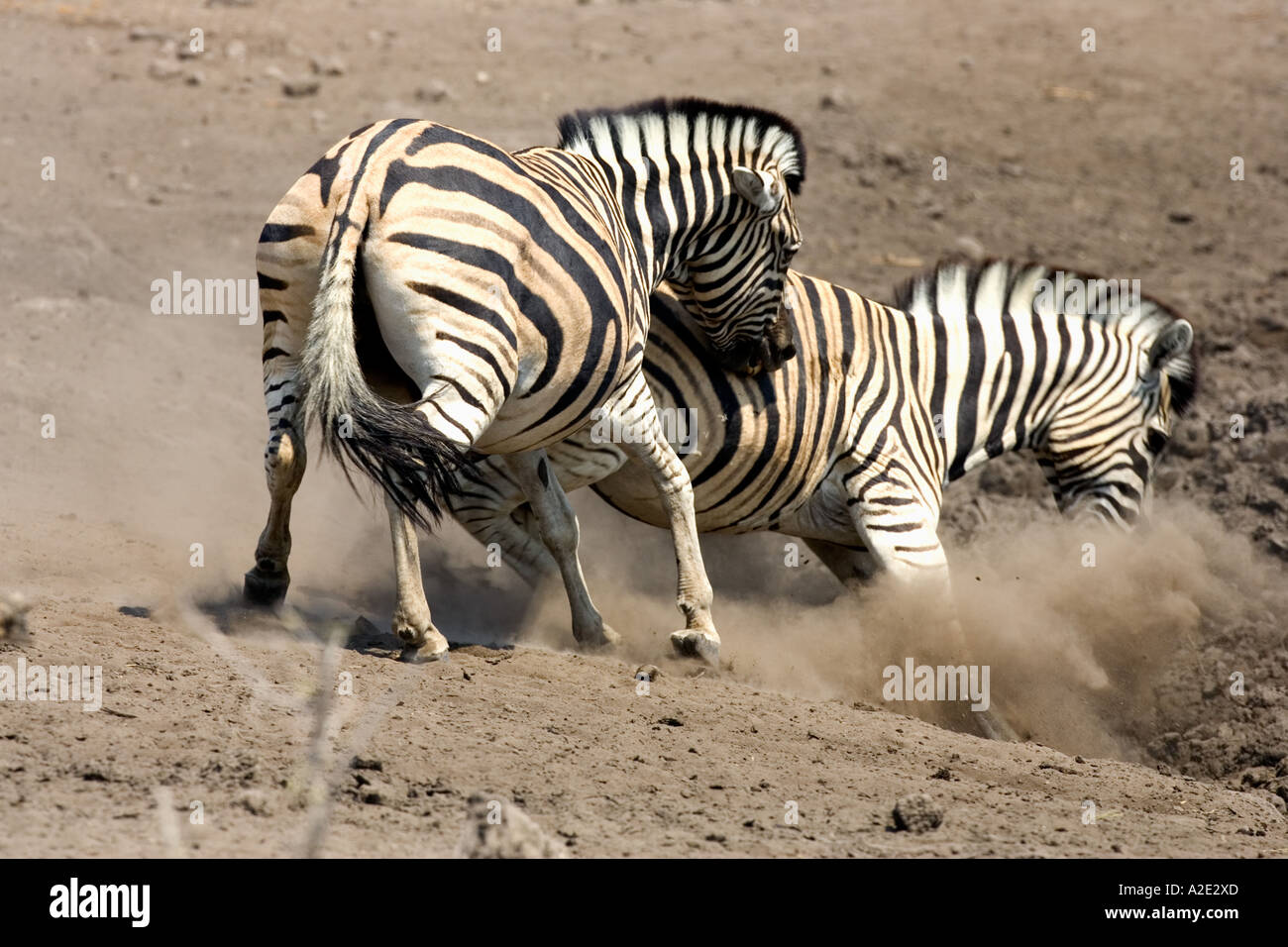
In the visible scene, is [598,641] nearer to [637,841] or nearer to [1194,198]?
[637,841]

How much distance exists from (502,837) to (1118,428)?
18.8 ft

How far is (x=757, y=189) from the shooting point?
648 cm

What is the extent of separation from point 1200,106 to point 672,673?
36.8 feet

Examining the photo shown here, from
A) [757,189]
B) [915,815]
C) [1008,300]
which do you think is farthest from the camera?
[1008,300]

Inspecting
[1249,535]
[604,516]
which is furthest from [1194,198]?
[604,516]

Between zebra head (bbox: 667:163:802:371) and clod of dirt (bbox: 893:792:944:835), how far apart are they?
9.82 ft

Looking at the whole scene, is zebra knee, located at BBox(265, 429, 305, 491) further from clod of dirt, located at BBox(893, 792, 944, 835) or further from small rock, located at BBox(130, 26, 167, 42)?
small rock, located at BBox(130, 26, 167, 42)

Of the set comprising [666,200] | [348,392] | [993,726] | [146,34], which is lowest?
[993,726]

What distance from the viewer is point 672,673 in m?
6.18

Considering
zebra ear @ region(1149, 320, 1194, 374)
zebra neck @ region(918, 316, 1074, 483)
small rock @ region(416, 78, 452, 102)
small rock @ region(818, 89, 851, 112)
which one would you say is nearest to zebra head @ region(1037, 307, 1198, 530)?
zebra ear @ region(1149, 320, 1194, 374)

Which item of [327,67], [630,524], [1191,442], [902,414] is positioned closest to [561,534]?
[902,414]

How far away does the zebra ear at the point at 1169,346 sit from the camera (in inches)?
312

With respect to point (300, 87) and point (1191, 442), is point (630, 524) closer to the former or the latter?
point (1191, 442)

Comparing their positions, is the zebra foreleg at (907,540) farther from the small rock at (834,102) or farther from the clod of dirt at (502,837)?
the small rock at (834,102)
